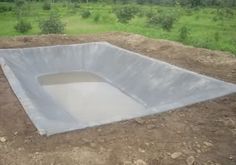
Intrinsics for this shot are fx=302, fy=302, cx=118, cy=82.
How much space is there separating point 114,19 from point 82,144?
2078 cm

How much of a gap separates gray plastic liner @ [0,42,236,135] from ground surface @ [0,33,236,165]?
0.86ft

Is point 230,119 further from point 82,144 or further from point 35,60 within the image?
point 35,60

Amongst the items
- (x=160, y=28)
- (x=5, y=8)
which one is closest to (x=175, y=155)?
(x=160, y=28)

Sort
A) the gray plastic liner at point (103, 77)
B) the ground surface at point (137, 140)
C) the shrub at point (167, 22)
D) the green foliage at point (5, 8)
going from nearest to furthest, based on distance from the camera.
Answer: the ground surface at point (137, 140) < the gray plastic liner at point (103, 77) < the shrub at point (167, 22) < the green foliage at point (5, 8)

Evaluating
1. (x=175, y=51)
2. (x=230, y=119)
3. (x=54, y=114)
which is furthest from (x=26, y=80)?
(x=230, y=119)

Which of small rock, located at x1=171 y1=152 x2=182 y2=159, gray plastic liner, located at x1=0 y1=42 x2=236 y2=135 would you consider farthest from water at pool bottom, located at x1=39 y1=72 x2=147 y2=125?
small rock, located at x1=171 y1=152 x2=182 y2=159

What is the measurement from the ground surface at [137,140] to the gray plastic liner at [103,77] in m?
0.26

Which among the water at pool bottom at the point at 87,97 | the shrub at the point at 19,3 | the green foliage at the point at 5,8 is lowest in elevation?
A: the water at pool bottom at the point at 87,97

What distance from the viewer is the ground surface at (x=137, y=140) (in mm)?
5156

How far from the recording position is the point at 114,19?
25.3 m

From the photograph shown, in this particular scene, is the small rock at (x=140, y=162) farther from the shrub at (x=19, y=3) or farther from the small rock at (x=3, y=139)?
the shrub at (x=19, y=3)

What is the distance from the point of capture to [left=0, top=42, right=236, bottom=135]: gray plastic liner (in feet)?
23.8

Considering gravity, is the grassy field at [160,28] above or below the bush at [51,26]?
below

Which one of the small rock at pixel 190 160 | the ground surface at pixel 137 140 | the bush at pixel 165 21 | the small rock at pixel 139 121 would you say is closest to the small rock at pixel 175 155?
the ground surface at pixel 137 140
